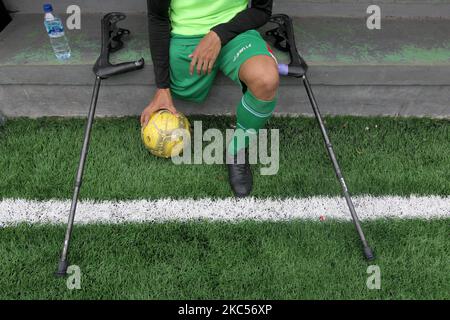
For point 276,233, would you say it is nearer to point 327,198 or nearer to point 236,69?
point 327,198

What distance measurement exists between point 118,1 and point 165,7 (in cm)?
131

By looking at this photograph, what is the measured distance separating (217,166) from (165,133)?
1.52ft

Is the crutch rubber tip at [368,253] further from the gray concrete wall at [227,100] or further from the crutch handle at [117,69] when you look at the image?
the crutch handle at [117,69]

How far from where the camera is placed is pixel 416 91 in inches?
122

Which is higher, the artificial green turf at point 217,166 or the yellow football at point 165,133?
the yellow football at point 165,133

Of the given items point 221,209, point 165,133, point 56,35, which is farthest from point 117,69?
point 221,209

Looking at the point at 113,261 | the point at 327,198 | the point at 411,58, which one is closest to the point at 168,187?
the point at 113,261

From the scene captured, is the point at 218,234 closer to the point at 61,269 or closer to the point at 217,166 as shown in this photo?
the point at 217,166

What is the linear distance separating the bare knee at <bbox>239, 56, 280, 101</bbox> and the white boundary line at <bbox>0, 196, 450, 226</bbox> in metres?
0.72

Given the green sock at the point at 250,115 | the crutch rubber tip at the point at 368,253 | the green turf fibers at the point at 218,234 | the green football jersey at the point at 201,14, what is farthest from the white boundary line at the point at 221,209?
the green football jersey at the point at 201,14

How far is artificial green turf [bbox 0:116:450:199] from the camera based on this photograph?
8.75ft

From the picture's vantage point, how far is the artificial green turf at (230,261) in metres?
2.20

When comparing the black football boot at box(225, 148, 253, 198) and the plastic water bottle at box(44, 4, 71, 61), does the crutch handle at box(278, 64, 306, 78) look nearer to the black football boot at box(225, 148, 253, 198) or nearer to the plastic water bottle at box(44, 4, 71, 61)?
the black football boot at box(225, 148, 253, 198)

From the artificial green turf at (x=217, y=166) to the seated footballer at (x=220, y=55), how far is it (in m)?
0.32
